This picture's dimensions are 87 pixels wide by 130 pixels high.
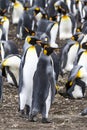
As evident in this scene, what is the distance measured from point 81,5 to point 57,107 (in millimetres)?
10788

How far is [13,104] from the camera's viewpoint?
8.79m

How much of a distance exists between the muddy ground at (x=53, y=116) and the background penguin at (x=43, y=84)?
21 centimetres

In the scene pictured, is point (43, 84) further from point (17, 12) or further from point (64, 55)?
point (17, 12)

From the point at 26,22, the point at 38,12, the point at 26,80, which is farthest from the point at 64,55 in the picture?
the point at 38,12

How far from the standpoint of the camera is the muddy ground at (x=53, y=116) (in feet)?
23.5

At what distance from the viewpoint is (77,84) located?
9.33 m

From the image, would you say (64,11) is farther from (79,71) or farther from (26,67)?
(26,67)

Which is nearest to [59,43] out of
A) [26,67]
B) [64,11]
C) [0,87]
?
[64,11]

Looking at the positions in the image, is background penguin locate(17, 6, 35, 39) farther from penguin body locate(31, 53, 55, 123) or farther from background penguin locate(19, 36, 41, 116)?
penguin body locate(31, 53, 55, 123)

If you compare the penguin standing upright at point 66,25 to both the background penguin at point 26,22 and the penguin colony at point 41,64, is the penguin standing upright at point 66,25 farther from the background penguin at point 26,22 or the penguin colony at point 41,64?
the background penguin at point 26,22

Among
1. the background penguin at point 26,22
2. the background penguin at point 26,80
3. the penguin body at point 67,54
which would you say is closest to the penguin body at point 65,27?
the background penguin at point 26,22

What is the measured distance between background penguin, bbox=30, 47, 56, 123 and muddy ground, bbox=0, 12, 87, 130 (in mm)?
207

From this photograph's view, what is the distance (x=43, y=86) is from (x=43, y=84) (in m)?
0.02

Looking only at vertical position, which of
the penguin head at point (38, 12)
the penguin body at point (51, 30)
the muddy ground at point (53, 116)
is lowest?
the muddy ground at point (53, 116)
